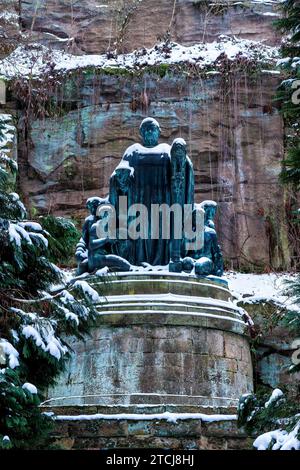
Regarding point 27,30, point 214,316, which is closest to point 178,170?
point 214,316

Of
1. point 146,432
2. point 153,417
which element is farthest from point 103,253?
point 146,432

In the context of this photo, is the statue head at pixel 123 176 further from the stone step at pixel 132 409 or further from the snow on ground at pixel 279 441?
the snow on ground at pixel 279 441

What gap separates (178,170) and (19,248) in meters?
5.00

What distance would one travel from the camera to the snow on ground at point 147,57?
2158 centimetres

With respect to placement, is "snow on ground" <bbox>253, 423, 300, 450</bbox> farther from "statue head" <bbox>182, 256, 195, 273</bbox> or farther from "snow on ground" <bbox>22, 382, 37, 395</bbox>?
"statue head" <bbox>182, 256, 195, 273</bbox>

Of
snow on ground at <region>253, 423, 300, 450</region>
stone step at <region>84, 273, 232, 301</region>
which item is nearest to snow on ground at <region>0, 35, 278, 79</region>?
stone step at <region>84, 273, 232, 301</region>

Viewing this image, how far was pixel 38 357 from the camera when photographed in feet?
26.5

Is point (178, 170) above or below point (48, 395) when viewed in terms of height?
above

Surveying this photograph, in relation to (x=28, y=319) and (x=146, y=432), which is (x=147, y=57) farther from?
(x=28, y=319)

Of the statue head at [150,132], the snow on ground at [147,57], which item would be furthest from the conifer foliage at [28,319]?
the snow on ground at [147,57]

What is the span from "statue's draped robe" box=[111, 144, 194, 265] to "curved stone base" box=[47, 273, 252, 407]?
2.15 feet
